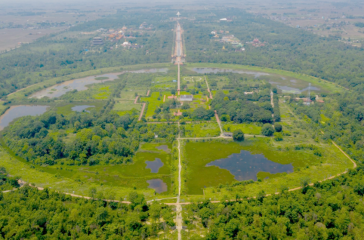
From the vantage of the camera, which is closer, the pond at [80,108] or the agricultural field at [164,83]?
the pond at [80,108]

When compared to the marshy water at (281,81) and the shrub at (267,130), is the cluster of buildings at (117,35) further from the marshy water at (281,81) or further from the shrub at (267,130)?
the shrub at (267,130)

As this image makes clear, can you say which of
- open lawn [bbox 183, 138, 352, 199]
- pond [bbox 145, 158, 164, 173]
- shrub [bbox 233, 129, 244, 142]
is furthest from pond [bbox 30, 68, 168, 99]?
shrub [bbox 233, 129, 244, 142]

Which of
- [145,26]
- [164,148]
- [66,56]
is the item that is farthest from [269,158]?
[145,26]

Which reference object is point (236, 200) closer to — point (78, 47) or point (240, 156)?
point (240, 156)

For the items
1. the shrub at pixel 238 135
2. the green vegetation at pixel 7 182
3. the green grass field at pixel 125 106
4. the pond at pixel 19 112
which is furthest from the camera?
the green grass field at pixel 125 106

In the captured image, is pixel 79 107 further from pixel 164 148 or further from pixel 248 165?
pixel 248 165

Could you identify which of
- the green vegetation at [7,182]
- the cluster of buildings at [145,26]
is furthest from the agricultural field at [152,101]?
the cluster of buildings at [145,26]
